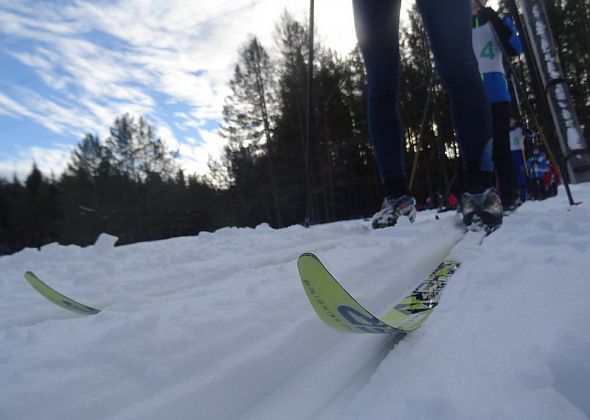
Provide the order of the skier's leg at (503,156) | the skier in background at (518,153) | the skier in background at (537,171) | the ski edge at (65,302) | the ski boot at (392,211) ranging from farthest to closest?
the skier in background at (537,171) → the skier in background at (518,153) → the skier's leg at (503,156) → the ski boot at (392,211) → the ski edge at (65,302)

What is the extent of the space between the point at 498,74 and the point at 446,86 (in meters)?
1.73

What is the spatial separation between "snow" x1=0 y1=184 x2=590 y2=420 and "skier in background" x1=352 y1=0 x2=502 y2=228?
67 cm

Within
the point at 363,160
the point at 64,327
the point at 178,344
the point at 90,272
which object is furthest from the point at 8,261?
the point at 363,160

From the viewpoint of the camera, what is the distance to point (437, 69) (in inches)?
72.5

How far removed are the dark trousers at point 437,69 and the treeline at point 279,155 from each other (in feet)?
32.9

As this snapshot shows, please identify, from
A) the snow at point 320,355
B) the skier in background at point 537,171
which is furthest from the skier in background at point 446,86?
the skier in background at point 537,171

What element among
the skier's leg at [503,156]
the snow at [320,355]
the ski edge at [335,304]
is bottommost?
the snow at [320,355]

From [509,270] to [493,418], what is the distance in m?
0.60

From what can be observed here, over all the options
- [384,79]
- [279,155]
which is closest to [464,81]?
[384,79]

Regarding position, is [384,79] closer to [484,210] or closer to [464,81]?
[464,81]

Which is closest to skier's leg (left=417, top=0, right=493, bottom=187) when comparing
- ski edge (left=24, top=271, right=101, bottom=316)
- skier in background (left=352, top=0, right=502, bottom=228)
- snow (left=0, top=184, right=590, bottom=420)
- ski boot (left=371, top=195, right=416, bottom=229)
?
skier in background (left=352, top=0, right=502, bottom=228)

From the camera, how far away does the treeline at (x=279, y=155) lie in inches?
640

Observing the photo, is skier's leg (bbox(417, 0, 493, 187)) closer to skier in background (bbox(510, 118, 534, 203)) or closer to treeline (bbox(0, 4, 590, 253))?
skier in background (bbox(510, 118, 534, 203))

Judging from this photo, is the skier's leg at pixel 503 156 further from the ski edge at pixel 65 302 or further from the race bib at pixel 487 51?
the ski edge at pixel 65 302
